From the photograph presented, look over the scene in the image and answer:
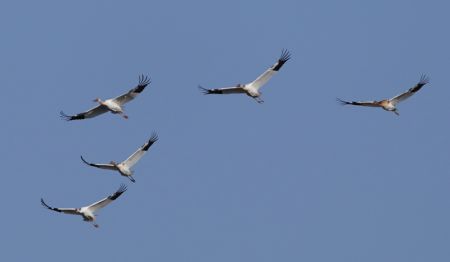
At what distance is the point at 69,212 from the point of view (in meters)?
94.4

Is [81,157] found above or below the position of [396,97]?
below

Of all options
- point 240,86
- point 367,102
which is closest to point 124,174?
point 240,86

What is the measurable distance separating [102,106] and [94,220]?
6.54 meters

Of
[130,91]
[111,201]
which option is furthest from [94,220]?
[130,91]

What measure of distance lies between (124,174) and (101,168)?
6.64 feet

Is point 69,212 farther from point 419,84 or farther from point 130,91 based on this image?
point 419,84

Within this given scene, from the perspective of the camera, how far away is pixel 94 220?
93500 millimetres

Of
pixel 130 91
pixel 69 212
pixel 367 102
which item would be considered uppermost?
pixel 367 102

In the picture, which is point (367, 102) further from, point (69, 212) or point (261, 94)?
point (69, 212)

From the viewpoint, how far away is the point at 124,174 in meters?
93.6

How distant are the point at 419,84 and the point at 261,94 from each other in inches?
342

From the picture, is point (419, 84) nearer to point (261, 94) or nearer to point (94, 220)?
point (261, 94)

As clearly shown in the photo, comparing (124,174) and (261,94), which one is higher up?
(261,94)

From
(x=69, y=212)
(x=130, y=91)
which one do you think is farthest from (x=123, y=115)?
(x=69, y=212)
